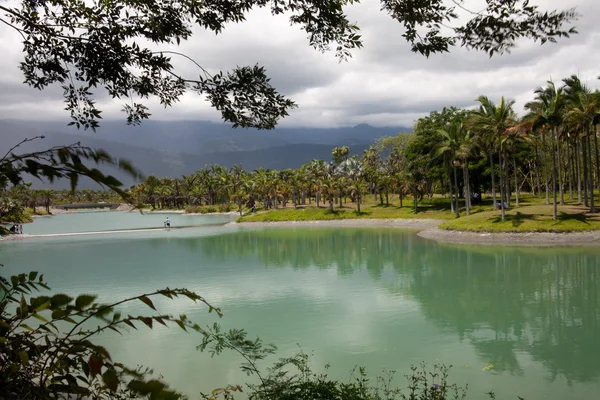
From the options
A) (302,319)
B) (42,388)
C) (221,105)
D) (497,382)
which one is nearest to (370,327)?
(302,319)

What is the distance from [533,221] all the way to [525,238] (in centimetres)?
278

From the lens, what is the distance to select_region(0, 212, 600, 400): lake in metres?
10.4

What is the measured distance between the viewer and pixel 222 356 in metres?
11.4

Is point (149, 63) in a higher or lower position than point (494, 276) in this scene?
higher

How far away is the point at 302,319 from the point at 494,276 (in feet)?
37.4

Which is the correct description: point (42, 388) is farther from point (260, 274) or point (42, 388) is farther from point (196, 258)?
point (196, 258)

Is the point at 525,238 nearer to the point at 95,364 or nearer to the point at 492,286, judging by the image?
the point at 492,286

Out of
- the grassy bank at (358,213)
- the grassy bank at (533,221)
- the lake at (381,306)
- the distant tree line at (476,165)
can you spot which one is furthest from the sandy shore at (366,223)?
the lake at (381,306)

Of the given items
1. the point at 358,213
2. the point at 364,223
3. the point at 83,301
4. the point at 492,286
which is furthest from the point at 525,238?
the point at 83,301

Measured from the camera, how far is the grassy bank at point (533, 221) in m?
31.3

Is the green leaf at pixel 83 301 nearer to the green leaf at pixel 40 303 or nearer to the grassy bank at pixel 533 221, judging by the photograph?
the green leaf at pixel 40 303

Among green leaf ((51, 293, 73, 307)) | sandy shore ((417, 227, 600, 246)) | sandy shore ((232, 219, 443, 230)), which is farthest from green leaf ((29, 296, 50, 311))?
sandy shore ((232, 219, 443, 230))

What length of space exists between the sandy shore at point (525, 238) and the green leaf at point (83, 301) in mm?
33227

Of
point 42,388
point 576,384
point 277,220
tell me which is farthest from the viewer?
point 277,220
